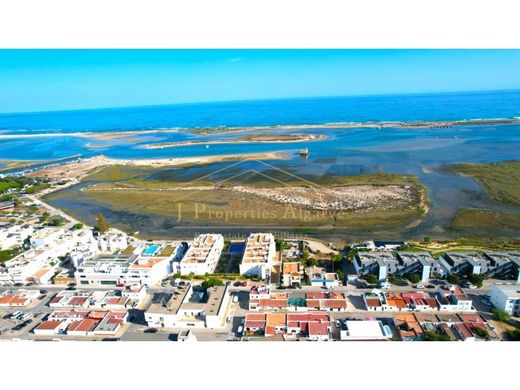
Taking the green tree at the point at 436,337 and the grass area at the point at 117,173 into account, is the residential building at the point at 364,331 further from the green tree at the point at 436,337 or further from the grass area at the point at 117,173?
the grass area at the point at 117,173

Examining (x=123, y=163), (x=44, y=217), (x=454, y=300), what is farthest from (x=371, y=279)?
(x=123, y=163)

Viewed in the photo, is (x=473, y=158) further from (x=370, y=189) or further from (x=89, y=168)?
(x=89, y=168)

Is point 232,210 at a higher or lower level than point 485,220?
lower

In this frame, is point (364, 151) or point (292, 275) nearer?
point (292, 275)

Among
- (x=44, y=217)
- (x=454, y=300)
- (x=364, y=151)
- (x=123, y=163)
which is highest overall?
(x=364, y=151)

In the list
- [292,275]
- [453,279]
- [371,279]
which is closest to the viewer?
[453,279]

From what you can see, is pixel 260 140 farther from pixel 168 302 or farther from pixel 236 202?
pixel 168 302
